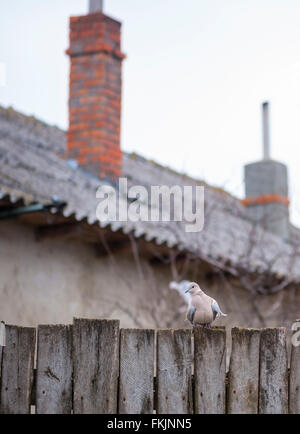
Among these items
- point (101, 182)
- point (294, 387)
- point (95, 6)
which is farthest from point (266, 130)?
point (294, 387)

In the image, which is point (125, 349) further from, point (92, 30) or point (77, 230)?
point (92, 30)

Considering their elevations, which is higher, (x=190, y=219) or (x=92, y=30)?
(x=92, y=30)

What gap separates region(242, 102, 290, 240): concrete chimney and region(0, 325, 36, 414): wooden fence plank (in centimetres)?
1220

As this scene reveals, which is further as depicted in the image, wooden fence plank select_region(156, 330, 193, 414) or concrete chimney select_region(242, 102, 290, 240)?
concrete chimney select_region(242, 102, 290, 240)

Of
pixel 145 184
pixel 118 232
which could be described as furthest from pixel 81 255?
pixel 145 184

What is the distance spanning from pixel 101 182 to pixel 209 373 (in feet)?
27.7

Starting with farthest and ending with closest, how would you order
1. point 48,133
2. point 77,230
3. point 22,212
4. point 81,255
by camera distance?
point 48,133 < point 81,255 < point 77,230 < point 22,212

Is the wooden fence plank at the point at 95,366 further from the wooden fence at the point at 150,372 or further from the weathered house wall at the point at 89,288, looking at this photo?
the weathered house wall at the point at 89,288

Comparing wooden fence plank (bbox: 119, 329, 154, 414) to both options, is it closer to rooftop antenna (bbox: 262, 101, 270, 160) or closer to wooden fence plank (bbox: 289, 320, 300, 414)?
wooden fence plank (bbox: 289, 320, 300, 414)

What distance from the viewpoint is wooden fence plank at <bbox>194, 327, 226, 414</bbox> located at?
3.81 m

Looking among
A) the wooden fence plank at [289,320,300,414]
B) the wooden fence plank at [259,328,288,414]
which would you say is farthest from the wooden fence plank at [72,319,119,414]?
the wooden fence plank at [289,320,300,414]

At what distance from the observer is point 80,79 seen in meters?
13.1

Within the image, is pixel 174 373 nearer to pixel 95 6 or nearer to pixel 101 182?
pixel 101 182

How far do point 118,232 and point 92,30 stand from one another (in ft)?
17.0
